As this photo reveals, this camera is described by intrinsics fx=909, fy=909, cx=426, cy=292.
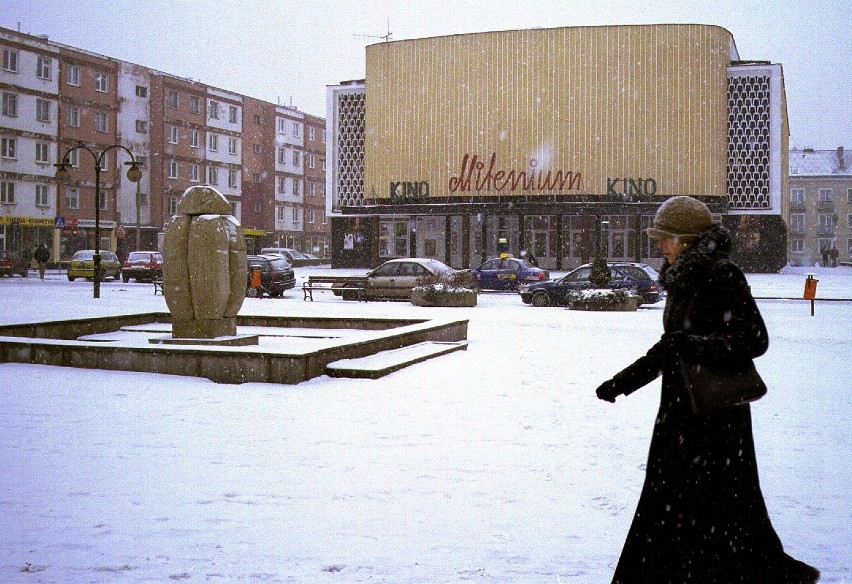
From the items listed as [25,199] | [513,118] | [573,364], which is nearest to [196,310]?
[573,364]

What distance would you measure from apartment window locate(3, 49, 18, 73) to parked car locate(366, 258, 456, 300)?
38.6 meters

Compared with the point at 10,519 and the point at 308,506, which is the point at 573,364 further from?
the point at 10,519

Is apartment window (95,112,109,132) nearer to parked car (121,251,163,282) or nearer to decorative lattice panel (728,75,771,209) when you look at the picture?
parked car (121,251,163,282)

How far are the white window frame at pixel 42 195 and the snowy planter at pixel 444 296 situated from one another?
1627 inches

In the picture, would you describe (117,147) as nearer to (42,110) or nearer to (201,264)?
(42,110)

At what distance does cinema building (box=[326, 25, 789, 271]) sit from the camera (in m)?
54.0

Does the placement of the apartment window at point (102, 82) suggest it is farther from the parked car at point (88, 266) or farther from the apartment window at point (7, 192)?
the parked car at point (88, 266)

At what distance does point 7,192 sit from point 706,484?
60025mm

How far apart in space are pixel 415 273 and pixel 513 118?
1175 inches

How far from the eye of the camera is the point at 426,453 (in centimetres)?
693

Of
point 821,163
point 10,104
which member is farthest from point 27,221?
point 821,163

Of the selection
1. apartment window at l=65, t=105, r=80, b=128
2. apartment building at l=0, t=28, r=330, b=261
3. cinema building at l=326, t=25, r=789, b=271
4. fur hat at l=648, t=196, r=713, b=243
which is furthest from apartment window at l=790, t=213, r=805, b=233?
fur hat at l=648, t=196, r=713, b=243

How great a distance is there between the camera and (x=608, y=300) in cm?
2409

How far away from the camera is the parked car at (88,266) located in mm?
42969
